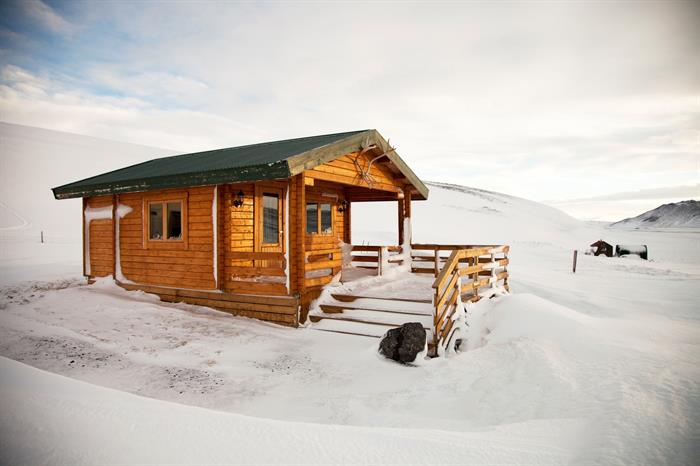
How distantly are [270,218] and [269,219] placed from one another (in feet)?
0.17

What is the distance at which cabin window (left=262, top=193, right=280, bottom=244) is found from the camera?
37.3 feet

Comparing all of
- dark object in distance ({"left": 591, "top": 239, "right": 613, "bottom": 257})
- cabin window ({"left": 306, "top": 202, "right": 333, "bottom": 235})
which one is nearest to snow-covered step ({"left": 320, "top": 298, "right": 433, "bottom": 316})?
cabin window ({"left": 306, "top": 202, "right": 333, "bottom": 235})

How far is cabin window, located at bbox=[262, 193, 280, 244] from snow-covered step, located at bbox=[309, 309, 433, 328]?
2.99 m

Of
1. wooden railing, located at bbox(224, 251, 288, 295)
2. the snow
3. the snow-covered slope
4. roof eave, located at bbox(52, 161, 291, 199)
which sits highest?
the snow-covered slope

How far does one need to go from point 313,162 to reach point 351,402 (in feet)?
17.2

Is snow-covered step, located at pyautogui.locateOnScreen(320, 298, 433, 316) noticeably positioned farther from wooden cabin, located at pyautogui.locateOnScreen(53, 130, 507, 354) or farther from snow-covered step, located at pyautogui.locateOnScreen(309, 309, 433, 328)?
wooden cabin, located at pyautogui.locateOnScreen(53, 130, 507, 354)

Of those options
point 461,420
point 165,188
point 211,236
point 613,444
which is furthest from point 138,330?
point 613,444

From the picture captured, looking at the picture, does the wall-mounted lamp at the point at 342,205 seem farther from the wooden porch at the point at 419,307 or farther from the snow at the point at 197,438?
the snow at the point at 197,438

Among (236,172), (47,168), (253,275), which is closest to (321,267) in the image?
(253,275)

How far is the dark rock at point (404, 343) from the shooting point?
7074mm

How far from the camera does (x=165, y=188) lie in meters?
10.7

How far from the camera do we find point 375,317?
9039mm

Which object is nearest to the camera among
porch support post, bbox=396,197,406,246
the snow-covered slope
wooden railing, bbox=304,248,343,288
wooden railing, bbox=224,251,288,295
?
wooden railing, bbox=224,251,288,295

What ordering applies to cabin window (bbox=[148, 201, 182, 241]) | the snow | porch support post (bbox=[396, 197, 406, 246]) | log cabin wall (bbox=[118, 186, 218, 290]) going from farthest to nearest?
porch support post (bbox=[396, 197, 406, 246])
cabin window (bbox=[148, 201, 182, 241])
log cabin wall (bbox=[118, 186, 218, 290])
the snow
